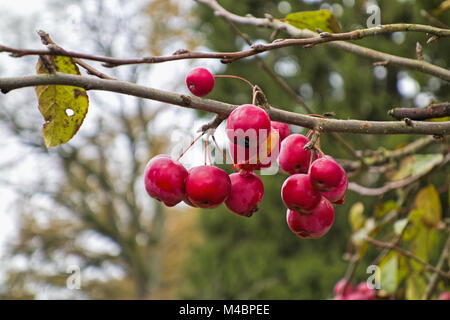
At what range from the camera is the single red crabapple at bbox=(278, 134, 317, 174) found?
2.03 ft

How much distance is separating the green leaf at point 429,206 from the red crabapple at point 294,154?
0.73 meters

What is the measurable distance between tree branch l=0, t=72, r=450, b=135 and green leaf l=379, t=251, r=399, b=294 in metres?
0.69

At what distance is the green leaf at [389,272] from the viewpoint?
1.13 m

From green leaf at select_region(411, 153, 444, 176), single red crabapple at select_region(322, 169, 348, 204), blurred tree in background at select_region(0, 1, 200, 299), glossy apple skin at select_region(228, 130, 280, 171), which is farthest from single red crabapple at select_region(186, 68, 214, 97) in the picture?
blurred tree in background at select_region(0, 1, 200, 299)

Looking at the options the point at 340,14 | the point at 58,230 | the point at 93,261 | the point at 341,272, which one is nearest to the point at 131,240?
the point at 93,261

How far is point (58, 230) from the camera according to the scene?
6.77 meters

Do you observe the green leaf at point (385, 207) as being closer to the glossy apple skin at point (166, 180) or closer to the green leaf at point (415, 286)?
the green leaf at point (415, 286)

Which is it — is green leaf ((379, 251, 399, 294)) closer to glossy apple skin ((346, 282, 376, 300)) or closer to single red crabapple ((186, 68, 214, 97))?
glossy apple skin ((346, 282, 376, 300))

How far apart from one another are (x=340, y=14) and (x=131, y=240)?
191 inches

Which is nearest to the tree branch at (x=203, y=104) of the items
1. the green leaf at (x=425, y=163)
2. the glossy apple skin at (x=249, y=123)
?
the glossy apple skin at (x=249, y=123)

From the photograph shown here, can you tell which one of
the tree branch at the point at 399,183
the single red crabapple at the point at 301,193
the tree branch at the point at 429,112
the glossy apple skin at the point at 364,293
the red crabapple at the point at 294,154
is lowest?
the glossy apple skin at the point at 364,293

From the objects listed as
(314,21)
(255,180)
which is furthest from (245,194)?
(314,21)
